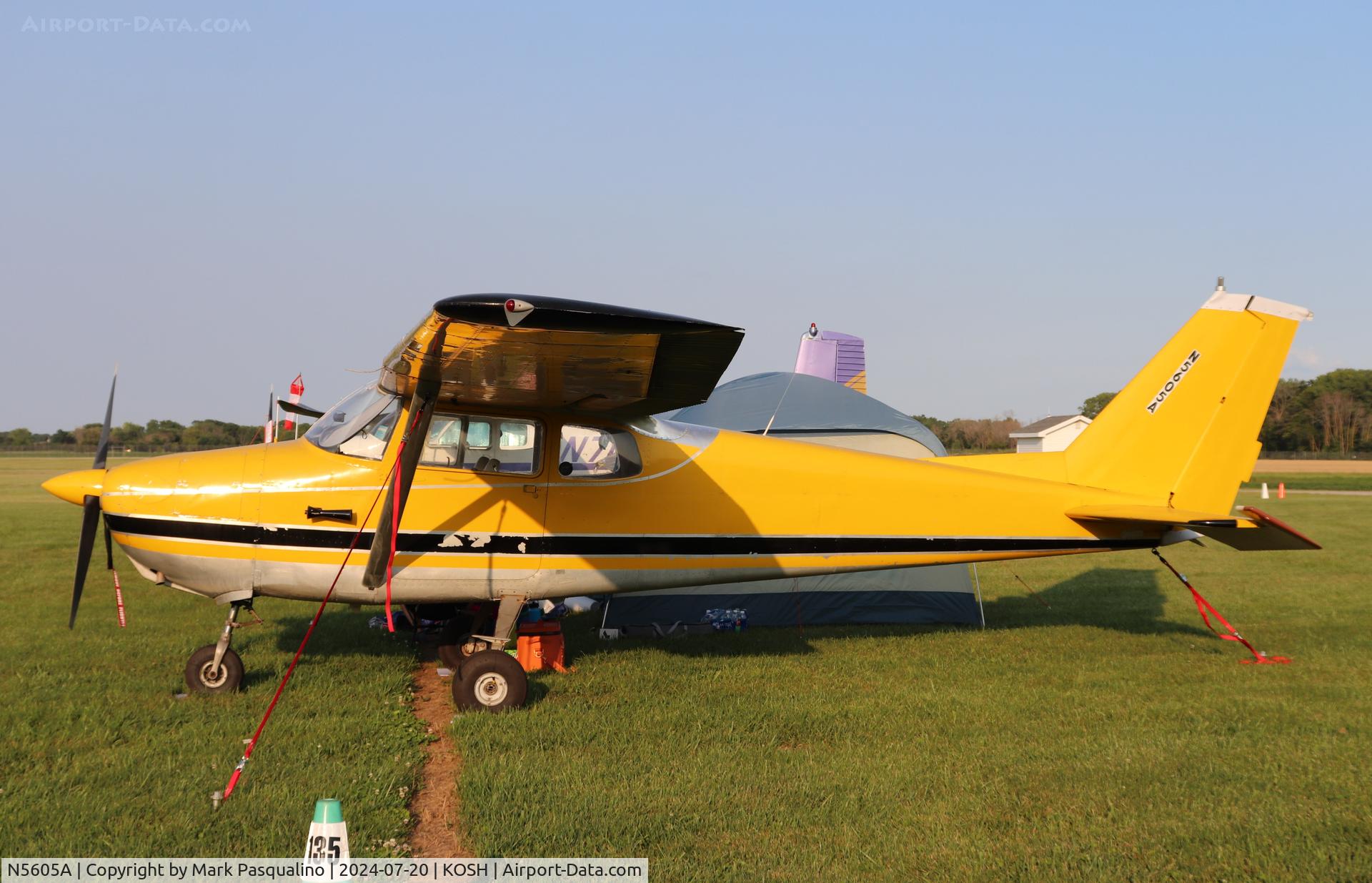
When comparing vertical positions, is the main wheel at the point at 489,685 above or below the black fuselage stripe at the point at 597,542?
below

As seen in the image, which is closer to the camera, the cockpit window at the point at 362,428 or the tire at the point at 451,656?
the cockpit window at the point at 362,428

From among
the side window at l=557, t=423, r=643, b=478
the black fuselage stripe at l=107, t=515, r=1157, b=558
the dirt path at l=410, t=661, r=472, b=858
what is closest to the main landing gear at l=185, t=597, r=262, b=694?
the black fuselage stripe at l=107, t=515, r=1157, b=558

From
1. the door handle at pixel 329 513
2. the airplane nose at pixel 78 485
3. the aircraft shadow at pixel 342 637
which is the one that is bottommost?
the aircraft shadow at pixel 342 637

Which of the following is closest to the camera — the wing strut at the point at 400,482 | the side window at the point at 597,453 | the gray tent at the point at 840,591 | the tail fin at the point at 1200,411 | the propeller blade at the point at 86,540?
the wing strut at the point at 400,482

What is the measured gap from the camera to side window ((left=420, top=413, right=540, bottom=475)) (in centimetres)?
697

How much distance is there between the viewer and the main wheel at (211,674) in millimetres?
6652

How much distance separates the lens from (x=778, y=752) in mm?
5484

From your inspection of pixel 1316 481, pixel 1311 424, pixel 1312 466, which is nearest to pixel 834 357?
pixel 1316 481

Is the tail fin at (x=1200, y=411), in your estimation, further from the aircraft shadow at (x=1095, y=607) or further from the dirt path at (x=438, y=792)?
the dirt path at (x=438, y=792)

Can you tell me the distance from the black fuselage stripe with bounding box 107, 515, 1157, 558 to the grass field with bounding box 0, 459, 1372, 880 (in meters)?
0.99

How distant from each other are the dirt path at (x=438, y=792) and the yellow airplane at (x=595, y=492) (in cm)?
41

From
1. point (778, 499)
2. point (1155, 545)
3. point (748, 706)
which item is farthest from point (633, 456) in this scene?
point (1155, 545)

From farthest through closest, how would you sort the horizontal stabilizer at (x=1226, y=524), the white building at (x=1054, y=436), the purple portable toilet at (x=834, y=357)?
the white building at (x=1054, y=436) < the purple portable toilet at (x=834, y=357) < the horizontal stabilizer at (x=1226, y=524)

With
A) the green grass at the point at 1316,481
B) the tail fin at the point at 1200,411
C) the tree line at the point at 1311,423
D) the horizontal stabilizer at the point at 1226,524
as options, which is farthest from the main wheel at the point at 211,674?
the tree line at the point at 1311,423
